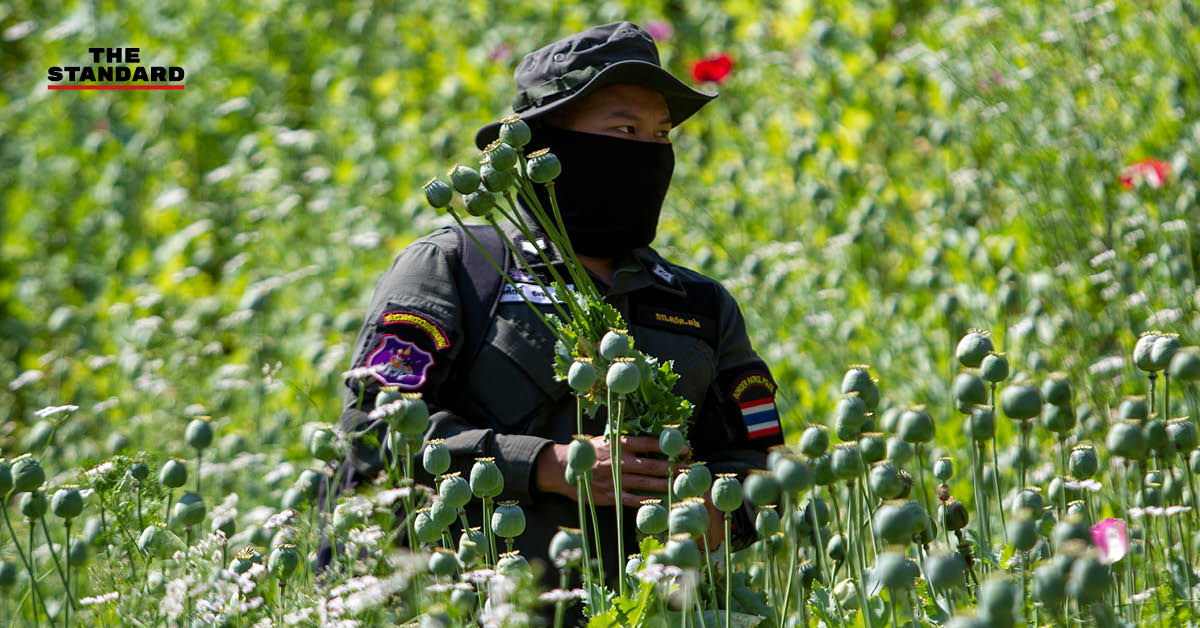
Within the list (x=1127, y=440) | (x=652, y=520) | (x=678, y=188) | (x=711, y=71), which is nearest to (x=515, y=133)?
(x=652, y=520)

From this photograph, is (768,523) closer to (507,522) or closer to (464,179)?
(507,522)

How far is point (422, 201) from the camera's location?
4840 millimetres

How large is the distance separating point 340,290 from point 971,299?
89.4 inches

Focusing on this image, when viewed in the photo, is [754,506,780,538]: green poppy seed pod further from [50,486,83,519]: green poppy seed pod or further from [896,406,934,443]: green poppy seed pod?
[50,486,83,519]: green poppy seed pod

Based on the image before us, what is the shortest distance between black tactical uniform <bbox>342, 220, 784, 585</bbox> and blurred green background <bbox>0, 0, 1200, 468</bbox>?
2.06 ft

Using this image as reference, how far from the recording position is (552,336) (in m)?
2.37

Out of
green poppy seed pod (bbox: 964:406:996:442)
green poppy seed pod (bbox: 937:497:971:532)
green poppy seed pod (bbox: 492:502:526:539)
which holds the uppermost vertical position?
green poppy seed pod (bbox: 964:406:996:442)

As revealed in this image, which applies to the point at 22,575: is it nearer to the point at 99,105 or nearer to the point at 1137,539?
the point at 1137,539

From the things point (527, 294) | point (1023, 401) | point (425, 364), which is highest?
point (527, 294)

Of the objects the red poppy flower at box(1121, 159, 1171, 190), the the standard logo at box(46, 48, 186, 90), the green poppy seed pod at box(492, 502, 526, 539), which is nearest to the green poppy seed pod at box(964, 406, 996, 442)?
the green poppy seed pod at box(492, 502, 526, 539)

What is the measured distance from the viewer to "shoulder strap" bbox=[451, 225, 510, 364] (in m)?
2.38

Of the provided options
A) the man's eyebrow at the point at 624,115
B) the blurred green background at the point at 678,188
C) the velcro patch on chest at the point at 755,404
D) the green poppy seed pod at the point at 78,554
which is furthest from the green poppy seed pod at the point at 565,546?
the blurred green background at the point at 678,188

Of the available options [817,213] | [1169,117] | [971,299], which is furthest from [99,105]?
[1169,117]

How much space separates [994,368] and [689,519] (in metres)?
0.49
